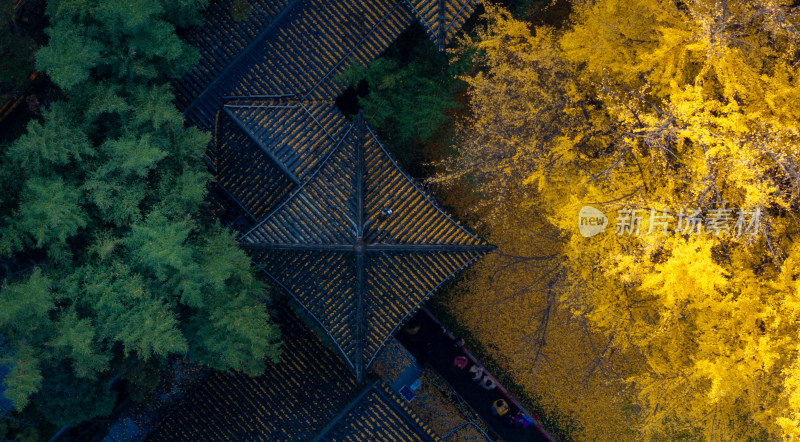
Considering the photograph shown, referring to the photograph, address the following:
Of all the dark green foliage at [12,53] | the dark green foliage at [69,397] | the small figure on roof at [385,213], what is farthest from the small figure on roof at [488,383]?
the dark green foliage at [12,53]

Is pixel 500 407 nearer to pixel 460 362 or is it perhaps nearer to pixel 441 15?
pixel 460 362

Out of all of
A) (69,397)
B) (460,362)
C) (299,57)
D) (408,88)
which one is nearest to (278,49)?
(299,57)

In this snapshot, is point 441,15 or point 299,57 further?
point 299,57

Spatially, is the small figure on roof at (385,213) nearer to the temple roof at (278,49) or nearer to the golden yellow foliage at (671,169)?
the temple roof at (278,49)

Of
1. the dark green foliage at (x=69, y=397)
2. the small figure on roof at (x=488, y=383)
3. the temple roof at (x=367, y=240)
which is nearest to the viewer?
the temple roof at (x=367, y=240)

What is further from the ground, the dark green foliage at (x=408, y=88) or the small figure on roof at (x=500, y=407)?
the dark green foliage at (x=408, y=88)

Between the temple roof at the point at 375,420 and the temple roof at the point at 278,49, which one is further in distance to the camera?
the temple roof at the point at 278,49

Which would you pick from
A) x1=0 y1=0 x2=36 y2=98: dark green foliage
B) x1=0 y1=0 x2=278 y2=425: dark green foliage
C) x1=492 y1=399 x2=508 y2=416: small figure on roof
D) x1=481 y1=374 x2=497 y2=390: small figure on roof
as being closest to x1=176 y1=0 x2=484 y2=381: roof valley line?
x1=0 y1=0 x2=278 y2=425: dark green foliage

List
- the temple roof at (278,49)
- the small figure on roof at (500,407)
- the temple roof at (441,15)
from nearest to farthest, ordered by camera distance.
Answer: the temple roof at (441,15)
the temple roof at (278,49)
the small figure on roof at (500,407)
